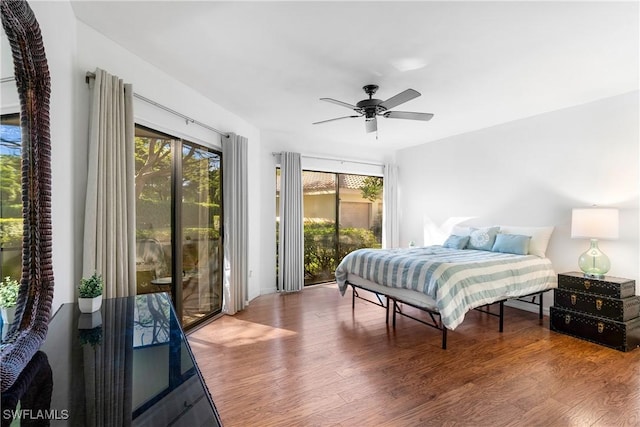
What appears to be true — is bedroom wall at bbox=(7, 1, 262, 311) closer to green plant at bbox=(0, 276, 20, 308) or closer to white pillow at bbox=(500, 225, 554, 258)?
green plant at bbox=(0, 276, 20, 308)

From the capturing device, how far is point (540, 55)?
258 cm

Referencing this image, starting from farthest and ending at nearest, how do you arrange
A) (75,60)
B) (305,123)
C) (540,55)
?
(305,123) → (540,55) → (75,60)

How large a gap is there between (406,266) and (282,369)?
1606 mm

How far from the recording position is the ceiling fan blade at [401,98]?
2.58 meters

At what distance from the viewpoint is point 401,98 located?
271cm

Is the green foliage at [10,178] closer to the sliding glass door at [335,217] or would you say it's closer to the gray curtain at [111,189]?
the gray curtain at [111,189]

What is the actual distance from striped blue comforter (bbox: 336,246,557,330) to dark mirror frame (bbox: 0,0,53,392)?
2.77m

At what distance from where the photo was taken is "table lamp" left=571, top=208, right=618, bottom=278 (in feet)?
10.5

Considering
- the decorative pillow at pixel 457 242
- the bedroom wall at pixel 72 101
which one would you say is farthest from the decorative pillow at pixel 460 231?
the bedroom wall at pixel 72 101

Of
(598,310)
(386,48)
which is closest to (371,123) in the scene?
(386,48)

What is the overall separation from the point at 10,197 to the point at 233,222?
9.50 feet

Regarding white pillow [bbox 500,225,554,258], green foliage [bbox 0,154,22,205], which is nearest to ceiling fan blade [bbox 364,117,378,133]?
white pillow [bbox 500,225,554,258]

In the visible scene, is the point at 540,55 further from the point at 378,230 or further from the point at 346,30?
the point at 378,230

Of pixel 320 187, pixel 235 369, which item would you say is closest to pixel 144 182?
pixel 235 369
